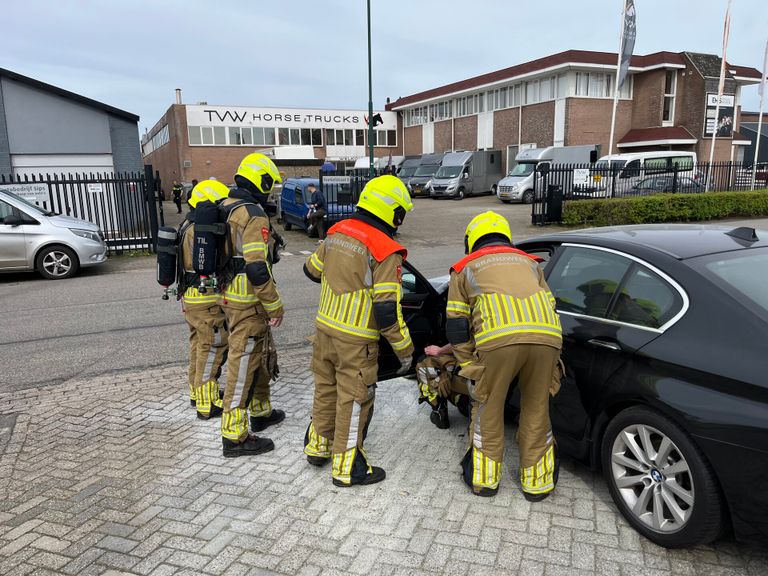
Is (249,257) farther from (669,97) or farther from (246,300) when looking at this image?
(669,97)

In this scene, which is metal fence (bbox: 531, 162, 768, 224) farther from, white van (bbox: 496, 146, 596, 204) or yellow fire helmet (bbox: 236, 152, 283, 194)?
yellow fire helmet (bbox: 236, 152, 283, 194)

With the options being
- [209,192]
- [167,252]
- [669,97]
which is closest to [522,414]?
[209,192]

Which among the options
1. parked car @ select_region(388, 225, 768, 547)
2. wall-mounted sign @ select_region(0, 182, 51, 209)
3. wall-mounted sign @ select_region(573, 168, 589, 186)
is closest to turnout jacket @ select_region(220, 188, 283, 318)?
parked car @ select_region(388, 225, 768, 547)

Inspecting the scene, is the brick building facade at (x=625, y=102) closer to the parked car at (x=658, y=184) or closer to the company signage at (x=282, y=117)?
the parked car at (x=658, y=184)

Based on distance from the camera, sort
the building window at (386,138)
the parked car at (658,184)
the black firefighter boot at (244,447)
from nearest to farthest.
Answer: the black firefighter boot at (244,447), the parked car at (658,184), the building window at (386,138)

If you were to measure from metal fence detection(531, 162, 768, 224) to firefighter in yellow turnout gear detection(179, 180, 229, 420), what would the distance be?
1520cm

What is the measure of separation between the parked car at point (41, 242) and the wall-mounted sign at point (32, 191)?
92.9 inches

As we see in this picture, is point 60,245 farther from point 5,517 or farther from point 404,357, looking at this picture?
point 404,357

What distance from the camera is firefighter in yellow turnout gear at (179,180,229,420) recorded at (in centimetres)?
423

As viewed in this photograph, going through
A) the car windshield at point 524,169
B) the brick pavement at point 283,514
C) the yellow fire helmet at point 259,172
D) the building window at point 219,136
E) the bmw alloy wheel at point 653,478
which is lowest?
the brick pavement at point 283,514

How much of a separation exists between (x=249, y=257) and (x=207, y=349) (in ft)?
3.35

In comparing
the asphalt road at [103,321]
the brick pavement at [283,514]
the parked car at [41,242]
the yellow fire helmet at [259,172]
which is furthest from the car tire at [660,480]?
the parked car at [41,242]

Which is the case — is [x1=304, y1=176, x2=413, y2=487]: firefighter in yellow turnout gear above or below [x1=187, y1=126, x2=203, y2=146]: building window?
below

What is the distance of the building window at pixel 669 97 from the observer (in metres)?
36.0
